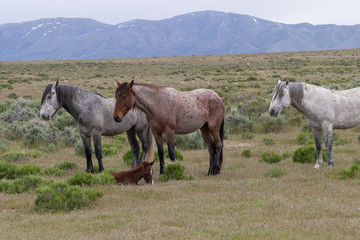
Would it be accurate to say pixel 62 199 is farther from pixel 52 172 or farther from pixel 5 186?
pixel 52 172

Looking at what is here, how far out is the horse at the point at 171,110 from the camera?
931 centimetres

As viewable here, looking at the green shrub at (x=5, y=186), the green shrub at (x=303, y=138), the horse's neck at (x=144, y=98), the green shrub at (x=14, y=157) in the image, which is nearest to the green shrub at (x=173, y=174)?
the horse's neck at (x=144, y=98)

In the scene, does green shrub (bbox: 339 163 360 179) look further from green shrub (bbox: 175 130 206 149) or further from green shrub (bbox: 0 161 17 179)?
green shrub (bbox: 0 161 17 179)

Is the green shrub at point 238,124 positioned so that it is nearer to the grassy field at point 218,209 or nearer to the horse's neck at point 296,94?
the grassy field at point 218,209

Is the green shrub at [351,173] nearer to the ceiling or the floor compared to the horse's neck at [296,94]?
nearer to the floor

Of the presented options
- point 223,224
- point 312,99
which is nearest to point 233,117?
point 312,99

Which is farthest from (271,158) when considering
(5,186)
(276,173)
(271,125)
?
(5,186)

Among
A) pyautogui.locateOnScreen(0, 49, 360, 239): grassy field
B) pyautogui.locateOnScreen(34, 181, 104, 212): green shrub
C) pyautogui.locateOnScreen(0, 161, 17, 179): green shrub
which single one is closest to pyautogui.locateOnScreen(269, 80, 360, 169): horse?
pyautogui.locateOnScreen(0, 49, 360, 239): grassy field

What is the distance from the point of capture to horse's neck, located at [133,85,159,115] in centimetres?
952

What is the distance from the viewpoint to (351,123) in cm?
1073

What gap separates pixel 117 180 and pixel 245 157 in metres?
5.09

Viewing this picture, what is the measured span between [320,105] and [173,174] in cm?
420

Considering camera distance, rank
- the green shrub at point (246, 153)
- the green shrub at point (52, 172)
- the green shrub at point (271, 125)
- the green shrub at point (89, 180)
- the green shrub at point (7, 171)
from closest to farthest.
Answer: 1. the green shrub at point (89, 180)
2. the green shrub at point (7, 171)
3. the green shrub at point (52, 172)
4. the green shrub at point (246, 153)
5. the green shrub at point (271, 125)

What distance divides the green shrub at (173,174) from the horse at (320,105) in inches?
109
